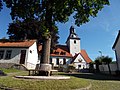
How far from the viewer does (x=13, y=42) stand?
121 ft

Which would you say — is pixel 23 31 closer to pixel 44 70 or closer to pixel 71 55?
pixel 71 55

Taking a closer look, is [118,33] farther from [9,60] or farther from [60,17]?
[9,60]

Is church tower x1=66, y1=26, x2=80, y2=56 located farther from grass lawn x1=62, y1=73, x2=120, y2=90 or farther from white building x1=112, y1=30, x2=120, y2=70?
grass lawn x1=62, y1=73, x2=120, y2=90

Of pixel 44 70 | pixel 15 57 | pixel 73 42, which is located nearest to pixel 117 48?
pixel 44 70

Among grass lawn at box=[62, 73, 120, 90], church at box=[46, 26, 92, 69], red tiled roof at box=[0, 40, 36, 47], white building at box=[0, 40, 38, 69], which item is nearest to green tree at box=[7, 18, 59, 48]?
red tiled roof at box=[0, 40, 36, 47]

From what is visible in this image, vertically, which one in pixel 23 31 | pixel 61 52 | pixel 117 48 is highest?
pixel 23 31

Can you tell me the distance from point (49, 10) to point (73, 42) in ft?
177

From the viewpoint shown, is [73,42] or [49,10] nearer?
[49,10]

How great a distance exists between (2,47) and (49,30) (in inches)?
990

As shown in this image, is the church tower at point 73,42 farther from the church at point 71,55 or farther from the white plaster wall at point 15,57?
the white plaster wall at point 15,57

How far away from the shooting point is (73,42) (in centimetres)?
6719

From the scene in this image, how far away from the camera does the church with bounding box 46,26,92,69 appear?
59938 mm

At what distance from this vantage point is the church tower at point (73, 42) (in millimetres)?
65875

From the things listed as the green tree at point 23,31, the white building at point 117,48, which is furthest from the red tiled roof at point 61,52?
the white building at point 117,48
